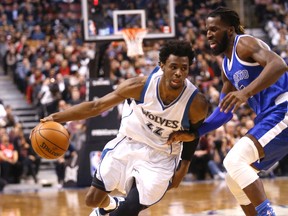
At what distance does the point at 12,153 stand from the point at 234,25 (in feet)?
23.7

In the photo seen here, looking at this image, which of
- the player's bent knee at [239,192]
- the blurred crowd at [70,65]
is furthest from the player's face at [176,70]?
the blurred crowd at [70,65]

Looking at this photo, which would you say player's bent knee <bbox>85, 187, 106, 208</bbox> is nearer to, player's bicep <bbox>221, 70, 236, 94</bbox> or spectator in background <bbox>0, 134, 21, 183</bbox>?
player's bicep <bbox>221, 70, 236, 94</bbox>

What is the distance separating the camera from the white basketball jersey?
17.9ft

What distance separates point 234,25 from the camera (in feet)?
18.5

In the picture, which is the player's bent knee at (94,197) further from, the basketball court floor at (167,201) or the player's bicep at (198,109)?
the basketball court floor at (167,201)

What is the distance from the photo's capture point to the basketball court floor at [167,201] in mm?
8297

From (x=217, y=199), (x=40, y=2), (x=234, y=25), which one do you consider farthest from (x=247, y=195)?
Result: (x=40, y=2)

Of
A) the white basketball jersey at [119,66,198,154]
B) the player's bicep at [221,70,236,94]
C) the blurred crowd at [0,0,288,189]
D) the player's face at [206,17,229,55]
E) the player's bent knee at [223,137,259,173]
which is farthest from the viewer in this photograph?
the blurred crowd at [0,0,288,189]

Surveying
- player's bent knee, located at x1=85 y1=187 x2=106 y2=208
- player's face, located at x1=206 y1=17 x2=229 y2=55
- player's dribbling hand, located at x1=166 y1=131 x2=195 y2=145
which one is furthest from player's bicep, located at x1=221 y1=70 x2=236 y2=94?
player's bent knee, located at x1=85 y1=187 x2=106 y2=208

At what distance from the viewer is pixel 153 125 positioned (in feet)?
18.1

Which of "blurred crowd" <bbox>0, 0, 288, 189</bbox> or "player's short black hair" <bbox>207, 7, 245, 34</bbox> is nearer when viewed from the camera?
"player's short black hair" <bbox>207, 7, 245, 34</bbox>

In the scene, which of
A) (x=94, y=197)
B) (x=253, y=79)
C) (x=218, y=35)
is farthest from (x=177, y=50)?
(x=94, y=197)

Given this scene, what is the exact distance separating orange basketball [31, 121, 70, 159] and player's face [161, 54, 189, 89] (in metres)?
0.97

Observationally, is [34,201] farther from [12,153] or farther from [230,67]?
[230,67]
